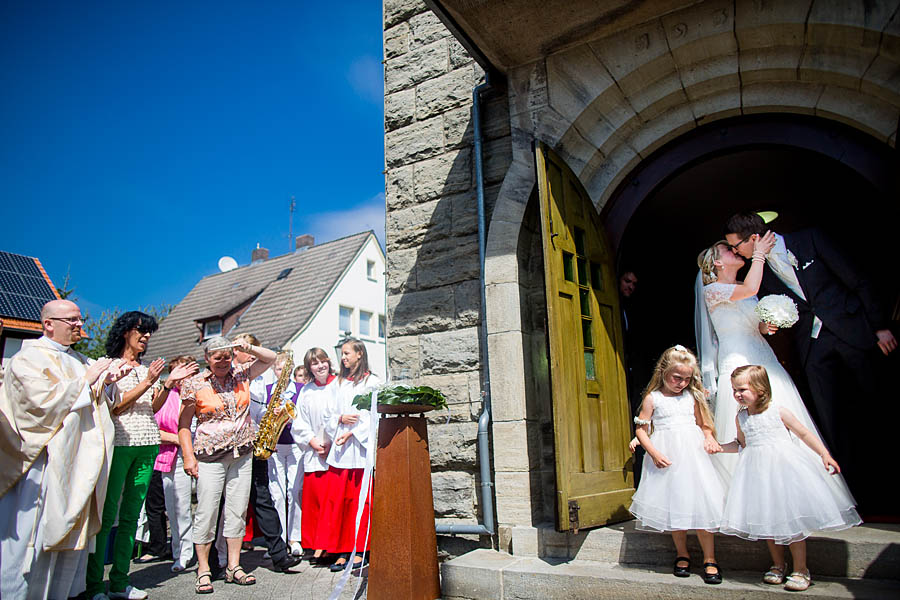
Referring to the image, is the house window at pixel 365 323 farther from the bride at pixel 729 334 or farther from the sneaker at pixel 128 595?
the bride at pixel 729 334

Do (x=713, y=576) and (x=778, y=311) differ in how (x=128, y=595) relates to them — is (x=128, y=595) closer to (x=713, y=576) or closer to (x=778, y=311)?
(x=713, y=576)

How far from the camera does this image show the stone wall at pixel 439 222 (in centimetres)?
452

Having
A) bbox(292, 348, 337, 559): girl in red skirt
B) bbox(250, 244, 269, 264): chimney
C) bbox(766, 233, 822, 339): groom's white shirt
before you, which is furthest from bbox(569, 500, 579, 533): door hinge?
bbox(250, 244, 269, 264): chimney

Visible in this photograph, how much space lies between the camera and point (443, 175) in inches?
197

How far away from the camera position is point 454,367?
4.62m

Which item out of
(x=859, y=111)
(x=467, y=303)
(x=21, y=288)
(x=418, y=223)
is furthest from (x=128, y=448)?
(x=21, y=288)

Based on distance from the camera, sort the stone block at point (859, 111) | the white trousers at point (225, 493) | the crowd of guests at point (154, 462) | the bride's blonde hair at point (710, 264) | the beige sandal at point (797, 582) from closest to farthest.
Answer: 1. the beige sandal at point (797, 582)
2. the crowd of guests at point (154, 462)
3. the stone block at point (859, 111)
4. the bride's blonde hair at point (710, 264)
5. the white trousers at point (225, 493)

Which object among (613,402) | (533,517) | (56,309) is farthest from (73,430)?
(613,402)

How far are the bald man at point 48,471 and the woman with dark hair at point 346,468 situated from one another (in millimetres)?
1719

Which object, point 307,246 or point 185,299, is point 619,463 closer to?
point 307,246

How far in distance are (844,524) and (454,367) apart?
8.57 ft

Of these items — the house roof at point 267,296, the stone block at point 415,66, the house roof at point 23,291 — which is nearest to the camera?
the stone block at point 415,66

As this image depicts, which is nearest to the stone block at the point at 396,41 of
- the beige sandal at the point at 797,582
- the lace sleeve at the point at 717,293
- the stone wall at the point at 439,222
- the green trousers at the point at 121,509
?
the stone wall at the point at 439,222

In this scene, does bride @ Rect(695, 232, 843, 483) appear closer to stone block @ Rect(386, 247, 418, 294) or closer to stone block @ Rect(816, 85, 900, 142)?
stone block @ Rect(816, 85, 900, 142)
